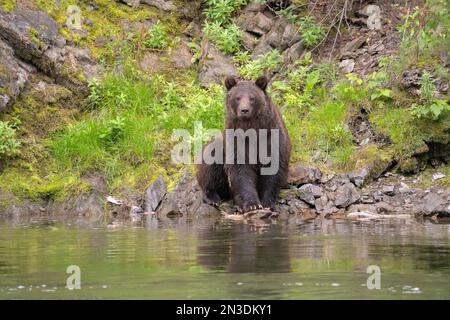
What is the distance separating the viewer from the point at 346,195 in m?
12.0

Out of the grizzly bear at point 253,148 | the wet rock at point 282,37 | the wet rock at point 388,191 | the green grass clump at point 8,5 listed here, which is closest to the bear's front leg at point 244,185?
the grizzly bear at point 253,148

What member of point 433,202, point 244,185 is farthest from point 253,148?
point 433,202

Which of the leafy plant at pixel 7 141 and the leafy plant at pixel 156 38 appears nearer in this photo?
the leafy plant at pixel 7 141

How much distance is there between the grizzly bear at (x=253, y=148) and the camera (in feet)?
39.4

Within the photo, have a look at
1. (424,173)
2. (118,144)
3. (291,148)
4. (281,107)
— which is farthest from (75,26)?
(424,173)

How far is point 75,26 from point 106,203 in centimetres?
396

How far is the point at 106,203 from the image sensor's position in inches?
510

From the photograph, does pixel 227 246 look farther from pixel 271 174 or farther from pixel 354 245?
pixel 271 174

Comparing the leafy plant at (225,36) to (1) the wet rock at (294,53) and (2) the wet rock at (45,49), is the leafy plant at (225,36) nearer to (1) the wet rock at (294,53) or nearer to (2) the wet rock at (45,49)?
(1) the wet rock at (294,53)

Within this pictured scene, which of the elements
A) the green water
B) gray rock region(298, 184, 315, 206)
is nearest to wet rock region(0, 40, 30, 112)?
the green water

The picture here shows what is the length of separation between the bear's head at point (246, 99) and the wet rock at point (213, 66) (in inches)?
111
